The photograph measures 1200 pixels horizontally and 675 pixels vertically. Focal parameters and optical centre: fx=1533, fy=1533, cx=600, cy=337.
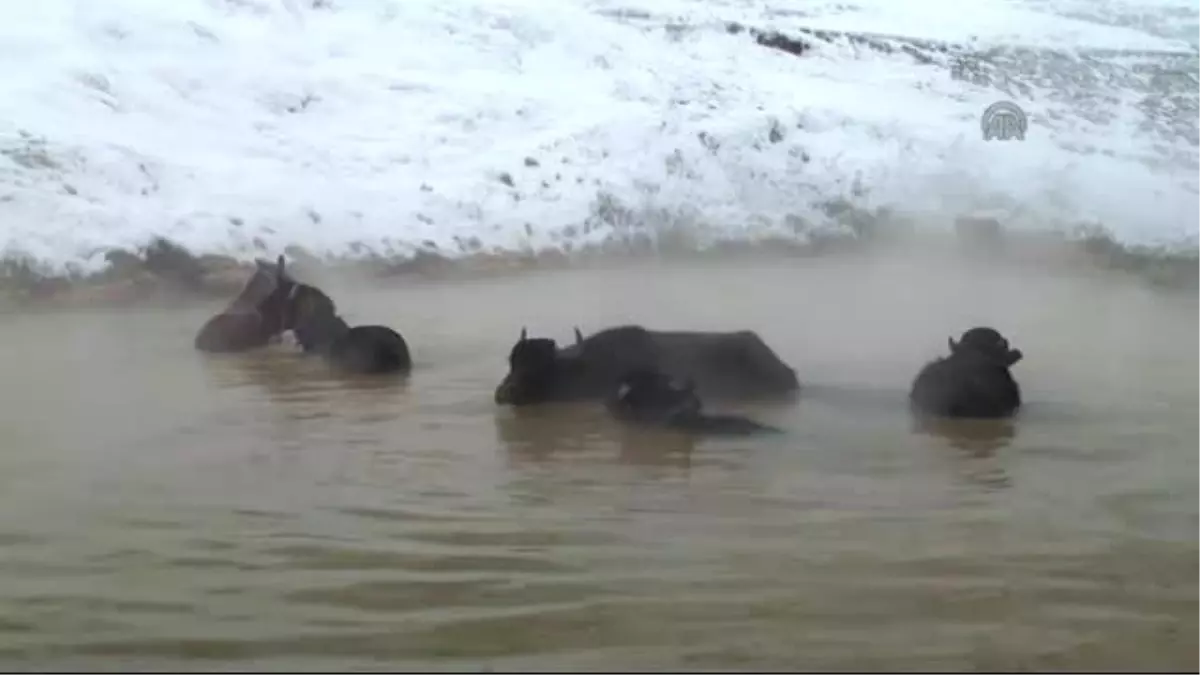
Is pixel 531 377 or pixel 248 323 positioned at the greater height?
pixel 248 323

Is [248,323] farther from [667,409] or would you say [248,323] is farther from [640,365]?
[667,409]

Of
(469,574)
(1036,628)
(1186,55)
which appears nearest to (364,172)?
(1186,55)

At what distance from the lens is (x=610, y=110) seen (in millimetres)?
9633

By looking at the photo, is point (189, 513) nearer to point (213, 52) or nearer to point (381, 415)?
point (381, 415)

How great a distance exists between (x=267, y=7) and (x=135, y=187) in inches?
78.0

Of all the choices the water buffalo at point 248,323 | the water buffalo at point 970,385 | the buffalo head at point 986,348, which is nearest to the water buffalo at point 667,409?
the water buffalo at point 970,385

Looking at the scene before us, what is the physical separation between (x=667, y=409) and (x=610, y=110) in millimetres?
5287

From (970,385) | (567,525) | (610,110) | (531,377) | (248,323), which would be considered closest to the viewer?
(567,525)

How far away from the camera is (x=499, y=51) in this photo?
31.5 feet

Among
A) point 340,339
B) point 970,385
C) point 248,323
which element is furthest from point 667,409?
point 248,323

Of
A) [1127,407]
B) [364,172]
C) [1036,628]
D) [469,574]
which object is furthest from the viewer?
[364,172]

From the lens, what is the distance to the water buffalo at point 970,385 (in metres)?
4.87

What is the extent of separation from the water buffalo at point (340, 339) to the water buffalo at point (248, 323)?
0.18 feet

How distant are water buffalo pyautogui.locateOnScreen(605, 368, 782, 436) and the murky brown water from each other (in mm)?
108
